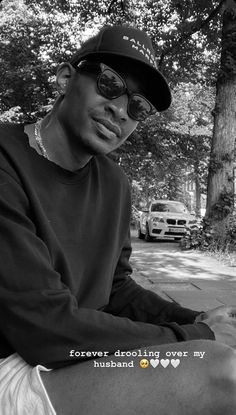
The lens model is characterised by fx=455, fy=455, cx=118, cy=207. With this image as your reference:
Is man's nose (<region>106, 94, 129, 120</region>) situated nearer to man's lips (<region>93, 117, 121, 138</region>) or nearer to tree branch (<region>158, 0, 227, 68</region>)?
man's lips (<region>93, 117, 121, 138</region>)

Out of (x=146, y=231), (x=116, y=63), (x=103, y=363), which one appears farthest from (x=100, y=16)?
(x=103, y=363)

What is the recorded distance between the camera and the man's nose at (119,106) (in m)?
1.86

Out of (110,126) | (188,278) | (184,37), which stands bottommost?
(188,278)

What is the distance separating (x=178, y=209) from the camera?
55.9ft

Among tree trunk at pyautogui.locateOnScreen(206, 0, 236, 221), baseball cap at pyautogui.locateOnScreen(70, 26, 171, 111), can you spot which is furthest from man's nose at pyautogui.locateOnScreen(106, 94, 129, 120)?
tree trunk at pyautogui.locateOnScreen(206, 0, 236, 221)

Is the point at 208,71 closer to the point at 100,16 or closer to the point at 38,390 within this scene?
the point at 100,16

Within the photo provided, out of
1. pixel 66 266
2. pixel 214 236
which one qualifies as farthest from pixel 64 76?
pixel 214 236

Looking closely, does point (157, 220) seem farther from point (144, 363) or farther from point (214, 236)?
point (144, 363)

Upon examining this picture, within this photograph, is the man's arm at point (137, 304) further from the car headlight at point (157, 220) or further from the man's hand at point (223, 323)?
the car headlight at point (157, 220)

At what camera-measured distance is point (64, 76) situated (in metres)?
1.93

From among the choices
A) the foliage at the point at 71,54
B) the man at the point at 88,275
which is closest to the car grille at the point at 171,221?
the foliage at the point at 71,54

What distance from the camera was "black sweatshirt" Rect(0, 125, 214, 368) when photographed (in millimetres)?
1287

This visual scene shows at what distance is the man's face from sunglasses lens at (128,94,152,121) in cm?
4

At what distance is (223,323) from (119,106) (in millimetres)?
954
